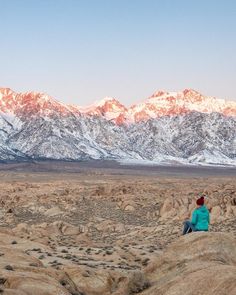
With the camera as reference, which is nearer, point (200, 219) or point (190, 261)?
point (190, 261)

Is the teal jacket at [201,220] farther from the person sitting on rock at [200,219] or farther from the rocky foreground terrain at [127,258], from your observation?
the rocky foreground terrain at [127,258]

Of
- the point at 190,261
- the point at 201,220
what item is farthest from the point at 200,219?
the point at 190,261

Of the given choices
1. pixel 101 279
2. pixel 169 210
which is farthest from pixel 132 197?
pixel 101 279

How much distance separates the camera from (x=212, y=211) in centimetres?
4809

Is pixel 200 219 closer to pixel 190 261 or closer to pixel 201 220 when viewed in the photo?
pixel 201 220

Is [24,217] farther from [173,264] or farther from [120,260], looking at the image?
[173,264]

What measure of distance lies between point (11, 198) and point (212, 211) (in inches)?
1627

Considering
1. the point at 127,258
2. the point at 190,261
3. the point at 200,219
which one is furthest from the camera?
the point at 127,258

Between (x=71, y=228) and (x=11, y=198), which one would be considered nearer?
(x=71, y=228)

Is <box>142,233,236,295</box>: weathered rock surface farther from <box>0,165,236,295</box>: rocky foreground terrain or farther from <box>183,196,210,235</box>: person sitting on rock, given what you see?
<box>183,196,210,235</box>: person sitting on rock

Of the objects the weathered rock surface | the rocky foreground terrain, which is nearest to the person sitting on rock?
the rocky foreground terrain

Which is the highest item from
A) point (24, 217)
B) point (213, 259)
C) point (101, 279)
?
point (213, 259)

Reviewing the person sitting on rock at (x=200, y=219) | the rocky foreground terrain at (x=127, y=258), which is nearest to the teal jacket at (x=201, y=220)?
the person sitting on rock at (x=200, y=219)

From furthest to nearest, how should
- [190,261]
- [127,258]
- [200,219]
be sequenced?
[127,258] → [200,219] → [190,261]
